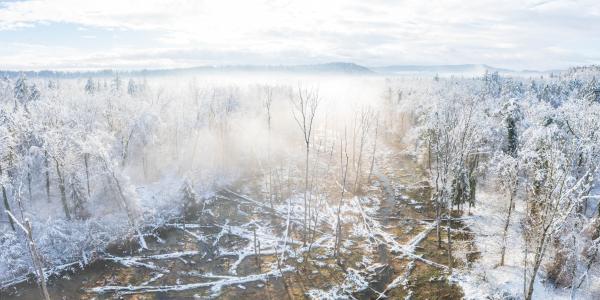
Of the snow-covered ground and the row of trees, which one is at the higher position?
the row of trees

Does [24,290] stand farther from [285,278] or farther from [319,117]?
[319,117]

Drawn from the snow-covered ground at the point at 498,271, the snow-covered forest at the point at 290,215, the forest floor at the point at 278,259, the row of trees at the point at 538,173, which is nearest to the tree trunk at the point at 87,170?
the snow-covered forest at the point at 290,215

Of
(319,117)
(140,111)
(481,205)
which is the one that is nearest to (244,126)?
(140,111)

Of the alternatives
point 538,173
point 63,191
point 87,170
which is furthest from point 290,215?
point 538,173

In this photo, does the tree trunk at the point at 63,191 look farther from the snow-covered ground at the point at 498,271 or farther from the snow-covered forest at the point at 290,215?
the snow-covered ground at the point at 498,271

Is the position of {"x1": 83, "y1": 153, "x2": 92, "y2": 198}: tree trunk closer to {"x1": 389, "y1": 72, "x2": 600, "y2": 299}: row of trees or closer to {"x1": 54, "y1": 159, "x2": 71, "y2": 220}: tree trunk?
{"x1": 54, "y1": 159, "x2": 71, "y2": 220}: tree trunk

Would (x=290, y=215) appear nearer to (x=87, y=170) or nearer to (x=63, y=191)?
(x=87, y=170)

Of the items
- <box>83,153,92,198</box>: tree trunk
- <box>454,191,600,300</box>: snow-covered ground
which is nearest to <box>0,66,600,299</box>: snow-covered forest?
<box>454,191,600,300</box>: snow-covered ground
